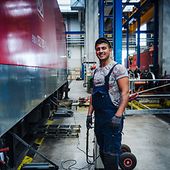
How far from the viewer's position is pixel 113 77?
8.51 ft

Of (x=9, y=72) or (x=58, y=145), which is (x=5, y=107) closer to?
(x=9, y=72)

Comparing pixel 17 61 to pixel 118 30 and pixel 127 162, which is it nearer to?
pixel 127 162

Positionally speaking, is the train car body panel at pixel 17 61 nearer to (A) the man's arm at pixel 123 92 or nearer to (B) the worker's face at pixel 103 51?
(B) the worker's face at pixel 103 51

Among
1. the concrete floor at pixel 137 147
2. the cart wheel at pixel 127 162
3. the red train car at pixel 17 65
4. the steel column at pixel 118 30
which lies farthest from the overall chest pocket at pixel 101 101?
the steel column at pixel 118 30

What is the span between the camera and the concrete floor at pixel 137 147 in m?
3.76

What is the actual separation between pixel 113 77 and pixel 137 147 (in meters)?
2.35

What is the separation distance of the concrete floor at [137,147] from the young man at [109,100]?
3.63 feet

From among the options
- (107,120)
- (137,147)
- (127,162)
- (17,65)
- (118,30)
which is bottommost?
(137,147)

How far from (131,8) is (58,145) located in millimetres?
14449

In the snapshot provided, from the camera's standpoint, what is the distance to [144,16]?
16.7 m

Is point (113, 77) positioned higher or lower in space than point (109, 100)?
higher

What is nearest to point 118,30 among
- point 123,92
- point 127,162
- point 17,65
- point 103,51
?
point 103,51

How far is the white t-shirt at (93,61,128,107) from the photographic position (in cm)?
257

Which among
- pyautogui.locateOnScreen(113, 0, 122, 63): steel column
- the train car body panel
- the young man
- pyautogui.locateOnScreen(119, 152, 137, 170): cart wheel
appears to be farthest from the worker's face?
pyautogui.locateOnScreen(119, 152, 137, 170): cart wheel
